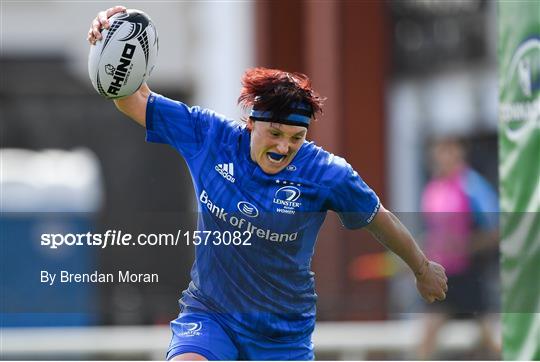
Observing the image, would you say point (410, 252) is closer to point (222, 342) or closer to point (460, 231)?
point (222, 342)

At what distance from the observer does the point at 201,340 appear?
6.11m

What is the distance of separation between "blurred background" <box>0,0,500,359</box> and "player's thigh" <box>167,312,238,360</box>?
288mm

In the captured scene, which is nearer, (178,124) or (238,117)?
(178,124)

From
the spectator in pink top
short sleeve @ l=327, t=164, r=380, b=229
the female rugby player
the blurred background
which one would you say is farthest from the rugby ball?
the spectator in pink top

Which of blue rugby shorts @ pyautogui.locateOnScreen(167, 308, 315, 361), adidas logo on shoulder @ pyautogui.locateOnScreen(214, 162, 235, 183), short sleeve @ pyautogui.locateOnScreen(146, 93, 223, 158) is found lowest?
blue rugby shorts @ pyautogui.locateOnScreen(167, 308, 315, 361)

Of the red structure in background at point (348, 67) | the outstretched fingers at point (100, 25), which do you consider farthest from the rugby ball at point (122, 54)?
the red structure in background at point (348, 67)

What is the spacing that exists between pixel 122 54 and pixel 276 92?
645 millimetres

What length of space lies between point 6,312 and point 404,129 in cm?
1266

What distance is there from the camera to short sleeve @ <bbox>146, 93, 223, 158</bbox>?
6129 mm

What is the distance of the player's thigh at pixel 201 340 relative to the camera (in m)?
6.09

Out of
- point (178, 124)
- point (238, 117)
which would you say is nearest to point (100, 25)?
point (178, 124)

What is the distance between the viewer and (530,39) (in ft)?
21.5

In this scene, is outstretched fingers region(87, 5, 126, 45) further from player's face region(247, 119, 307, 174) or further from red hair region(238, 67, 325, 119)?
player's face region(247, 119, 307, 174)
